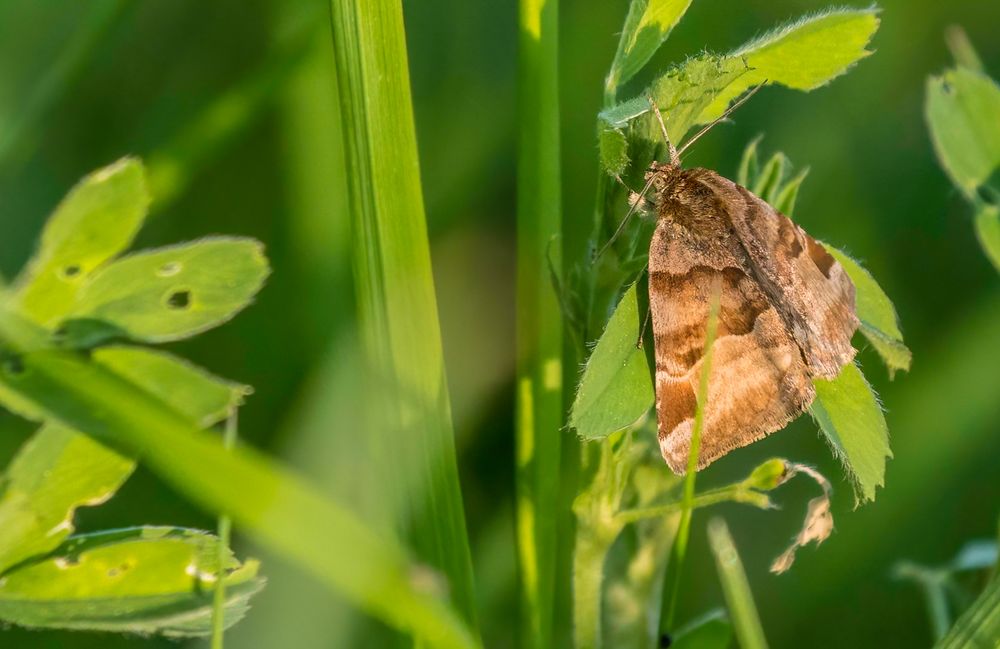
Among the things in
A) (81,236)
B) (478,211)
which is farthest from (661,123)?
(478,211)

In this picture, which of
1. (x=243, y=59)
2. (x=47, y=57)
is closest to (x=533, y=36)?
(x=243, y=59)

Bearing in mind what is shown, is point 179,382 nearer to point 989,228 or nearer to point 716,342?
point 716,342

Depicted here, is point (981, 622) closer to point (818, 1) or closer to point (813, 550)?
point (813, 550)

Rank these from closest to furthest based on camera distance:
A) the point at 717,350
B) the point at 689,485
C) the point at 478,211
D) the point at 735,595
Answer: the point at 735,595
the point at 689,485
the point at 717,350
the point at 478,211

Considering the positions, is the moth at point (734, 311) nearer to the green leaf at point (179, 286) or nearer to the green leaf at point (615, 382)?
the green leaf at point (615, 382)

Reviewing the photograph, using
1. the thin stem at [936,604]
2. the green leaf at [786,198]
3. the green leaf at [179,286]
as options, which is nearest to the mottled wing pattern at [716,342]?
the green leaf at [786,198]
